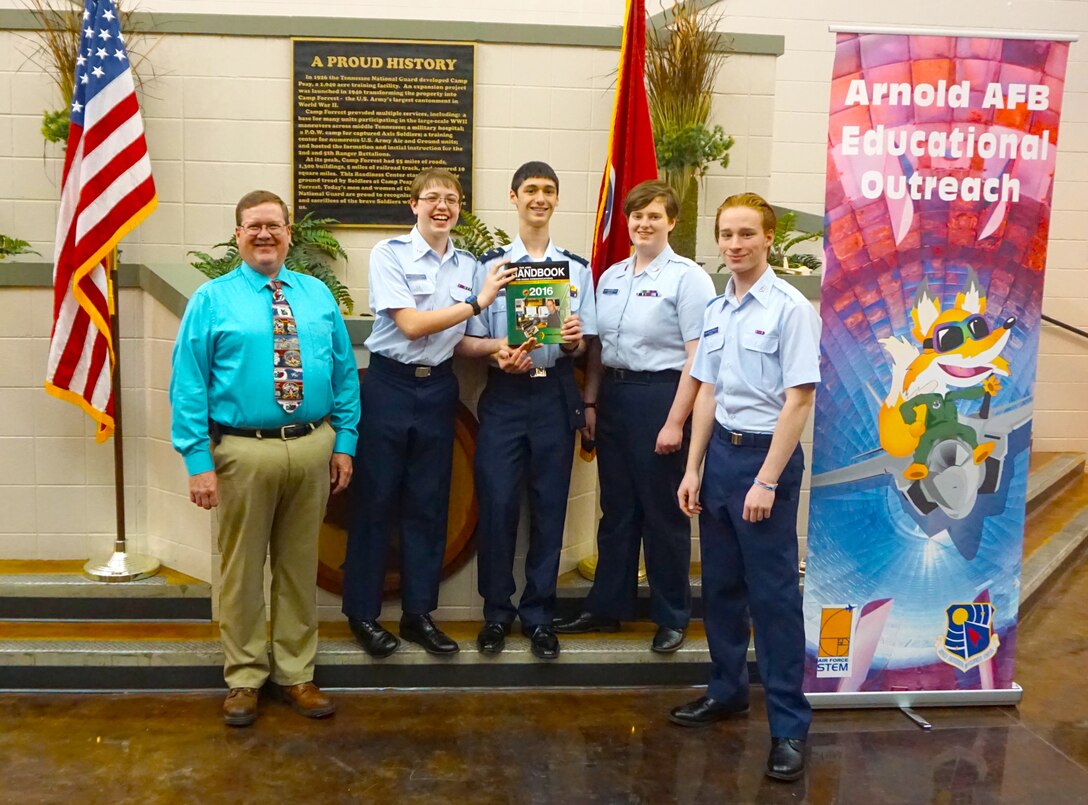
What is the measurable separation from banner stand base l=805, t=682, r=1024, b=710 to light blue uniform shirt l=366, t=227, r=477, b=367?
62.7 inches

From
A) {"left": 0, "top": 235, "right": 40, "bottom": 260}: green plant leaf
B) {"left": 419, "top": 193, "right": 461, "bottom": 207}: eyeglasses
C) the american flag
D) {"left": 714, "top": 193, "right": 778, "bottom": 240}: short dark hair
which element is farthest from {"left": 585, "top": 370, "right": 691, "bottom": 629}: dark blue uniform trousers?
{"left": 0, "top": 235, "right": 40, "bottom": 260}: green plant leaf

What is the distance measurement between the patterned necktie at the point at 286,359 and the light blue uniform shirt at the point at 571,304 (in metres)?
0.59

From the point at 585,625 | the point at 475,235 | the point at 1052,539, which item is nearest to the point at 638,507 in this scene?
the point at 585,625

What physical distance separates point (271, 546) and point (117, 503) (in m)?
0.93

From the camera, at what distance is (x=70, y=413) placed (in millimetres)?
3820

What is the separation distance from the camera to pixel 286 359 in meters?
2.94

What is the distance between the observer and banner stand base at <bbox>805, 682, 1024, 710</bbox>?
10.4ft

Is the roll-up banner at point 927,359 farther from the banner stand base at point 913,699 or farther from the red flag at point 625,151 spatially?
the red flag at point 625,151

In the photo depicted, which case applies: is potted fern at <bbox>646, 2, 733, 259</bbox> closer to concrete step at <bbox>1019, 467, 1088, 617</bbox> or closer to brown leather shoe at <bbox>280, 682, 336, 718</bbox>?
concrete step at <bbox>1019, 467, 1088, 617</bbox>

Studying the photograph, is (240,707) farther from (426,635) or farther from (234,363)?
(234,363)

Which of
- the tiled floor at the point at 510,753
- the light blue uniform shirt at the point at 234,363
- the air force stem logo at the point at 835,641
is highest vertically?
the light blue uniform shirt at the point at 234,363

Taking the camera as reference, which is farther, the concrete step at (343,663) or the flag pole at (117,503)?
the flag pole at (117,503)

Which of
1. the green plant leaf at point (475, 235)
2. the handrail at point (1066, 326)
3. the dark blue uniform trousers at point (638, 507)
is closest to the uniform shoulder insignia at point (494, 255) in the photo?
the dark blue uniform trousers at point (638, 507)

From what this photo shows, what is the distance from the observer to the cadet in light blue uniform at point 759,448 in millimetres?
2680
